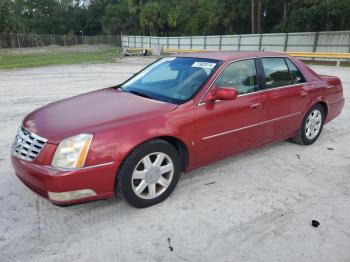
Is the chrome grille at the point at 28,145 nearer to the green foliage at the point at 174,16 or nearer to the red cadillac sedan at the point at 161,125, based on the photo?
the red cadillac sedan at the point at 161,125

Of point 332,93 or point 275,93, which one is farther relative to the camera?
point 332,93

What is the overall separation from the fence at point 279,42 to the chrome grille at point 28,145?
2490 centimetres

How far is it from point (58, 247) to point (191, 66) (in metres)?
2.64

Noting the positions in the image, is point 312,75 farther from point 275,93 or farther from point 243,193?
point 243,193

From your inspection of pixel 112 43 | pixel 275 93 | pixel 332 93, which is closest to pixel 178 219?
pixel 275 93

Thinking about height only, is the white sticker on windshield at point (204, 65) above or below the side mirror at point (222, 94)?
above

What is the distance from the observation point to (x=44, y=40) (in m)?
50.5

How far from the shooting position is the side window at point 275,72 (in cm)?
461

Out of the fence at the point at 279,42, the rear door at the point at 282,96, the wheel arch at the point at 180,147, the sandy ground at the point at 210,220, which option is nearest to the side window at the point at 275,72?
the rear door at the point at 282,96

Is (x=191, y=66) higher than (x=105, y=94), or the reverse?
(x=191, y=66)

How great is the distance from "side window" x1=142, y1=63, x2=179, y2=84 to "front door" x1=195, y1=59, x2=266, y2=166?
0.71m

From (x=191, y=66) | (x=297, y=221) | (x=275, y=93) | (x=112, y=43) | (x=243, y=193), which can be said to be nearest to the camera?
(x=297, y=221)

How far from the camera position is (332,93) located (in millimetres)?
5641

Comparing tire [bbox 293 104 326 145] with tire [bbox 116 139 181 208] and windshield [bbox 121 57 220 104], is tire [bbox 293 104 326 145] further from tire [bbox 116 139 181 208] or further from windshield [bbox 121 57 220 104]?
tire [bbox 116 139 181 208]
